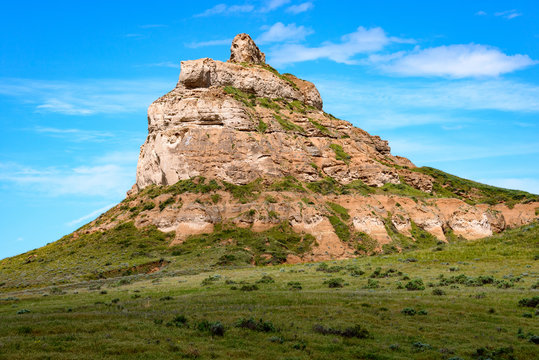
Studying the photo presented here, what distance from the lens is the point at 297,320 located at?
2434cm

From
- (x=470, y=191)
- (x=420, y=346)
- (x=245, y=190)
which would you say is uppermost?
(x=245, y=190)

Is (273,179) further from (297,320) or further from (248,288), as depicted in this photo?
(297,320)

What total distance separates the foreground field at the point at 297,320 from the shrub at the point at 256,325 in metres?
0.05

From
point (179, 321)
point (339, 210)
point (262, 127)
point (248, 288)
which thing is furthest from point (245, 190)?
point (179, 321)

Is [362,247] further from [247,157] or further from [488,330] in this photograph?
[488,330]

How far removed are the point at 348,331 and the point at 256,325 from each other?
13.8 feet

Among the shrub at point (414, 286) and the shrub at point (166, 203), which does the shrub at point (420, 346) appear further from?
the shrub at point (166, 203)

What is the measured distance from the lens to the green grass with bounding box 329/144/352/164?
328ft

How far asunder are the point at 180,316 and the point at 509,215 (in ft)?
296

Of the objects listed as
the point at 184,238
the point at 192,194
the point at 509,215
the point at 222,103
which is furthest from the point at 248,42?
the point at 509,215

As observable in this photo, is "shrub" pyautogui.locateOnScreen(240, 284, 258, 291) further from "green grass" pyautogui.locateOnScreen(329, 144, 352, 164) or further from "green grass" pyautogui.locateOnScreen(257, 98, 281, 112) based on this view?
"green grass" pyautogui.locateOnScreen(257, 98, 281, 112)

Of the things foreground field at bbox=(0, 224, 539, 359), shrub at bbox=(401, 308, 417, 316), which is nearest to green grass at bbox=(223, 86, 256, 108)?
foreground field at bbox=(0, 224, 539, 359)

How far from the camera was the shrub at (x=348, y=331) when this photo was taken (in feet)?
70.7

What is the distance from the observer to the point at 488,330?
2275 centimetres
